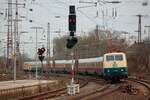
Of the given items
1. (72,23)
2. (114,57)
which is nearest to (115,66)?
(114,57)

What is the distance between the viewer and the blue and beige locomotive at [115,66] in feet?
130

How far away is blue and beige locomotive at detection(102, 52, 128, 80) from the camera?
130ft

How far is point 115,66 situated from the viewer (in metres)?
40.2

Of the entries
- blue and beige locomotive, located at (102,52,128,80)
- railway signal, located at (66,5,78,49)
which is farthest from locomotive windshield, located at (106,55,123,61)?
railway signal, located at (66,5,78,49)

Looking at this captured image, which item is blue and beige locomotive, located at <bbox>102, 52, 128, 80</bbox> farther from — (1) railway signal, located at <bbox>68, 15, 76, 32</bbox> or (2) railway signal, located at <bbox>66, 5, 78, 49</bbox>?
(1) railway signal, located at <bbox>68, 15, 76, 32</bbox>

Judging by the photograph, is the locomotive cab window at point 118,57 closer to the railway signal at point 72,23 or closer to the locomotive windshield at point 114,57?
the locomotive windshield at point 114,57

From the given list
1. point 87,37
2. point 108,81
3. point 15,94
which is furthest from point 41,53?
point 87,37

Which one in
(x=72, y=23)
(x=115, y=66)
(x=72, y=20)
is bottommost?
(x=115, y=66)

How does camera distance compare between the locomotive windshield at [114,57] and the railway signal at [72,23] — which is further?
the locomotive windshield at [114,57]

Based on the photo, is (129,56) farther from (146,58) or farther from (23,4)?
(23,4)

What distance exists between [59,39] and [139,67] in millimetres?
38229

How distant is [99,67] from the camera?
44531 millimetres

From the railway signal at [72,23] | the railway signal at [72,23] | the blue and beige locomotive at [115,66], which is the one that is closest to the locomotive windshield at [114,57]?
the blue and beige locomotive at [115,66]

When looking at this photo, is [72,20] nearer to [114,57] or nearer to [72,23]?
[72,23]
